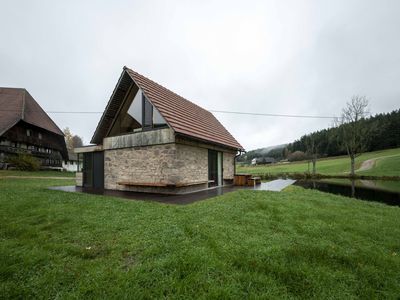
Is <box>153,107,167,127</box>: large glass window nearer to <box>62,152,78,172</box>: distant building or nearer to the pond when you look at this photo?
the pond

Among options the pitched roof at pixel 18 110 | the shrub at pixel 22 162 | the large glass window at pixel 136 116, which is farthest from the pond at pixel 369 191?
the pitched roof at pixel 18 110

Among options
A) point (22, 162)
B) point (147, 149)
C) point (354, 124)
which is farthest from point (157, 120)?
point (354, 124)

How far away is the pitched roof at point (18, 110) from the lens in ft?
78.1

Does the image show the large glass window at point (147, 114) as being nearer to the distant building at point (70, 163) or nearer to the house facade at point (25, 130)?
the house facade at point (25, 130)

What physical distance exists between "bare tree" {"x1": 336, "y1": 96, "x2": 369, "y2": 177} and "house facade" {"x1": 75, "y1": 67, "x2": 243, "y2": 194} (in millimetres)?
22807

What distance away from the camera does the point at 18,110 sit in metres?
25.1

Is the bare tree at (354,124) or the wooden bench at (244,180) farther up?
the bare tree at (354,124)

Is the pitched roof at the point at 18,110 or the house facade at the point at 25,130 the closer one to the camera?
the house facade at the point at 25,130

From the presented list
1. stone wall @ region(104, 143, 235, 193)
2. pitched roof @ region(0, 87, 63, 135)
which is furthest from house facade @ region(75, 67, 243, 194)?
pitched roof @ region(0, 87, 63, 135)

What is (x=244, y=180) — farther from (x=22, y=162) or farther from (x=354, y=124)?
(x=22, y=162)

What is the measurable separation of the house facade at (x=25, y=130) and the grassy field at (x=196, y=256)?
27.1 m

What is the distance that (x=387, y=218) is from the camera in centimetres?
538

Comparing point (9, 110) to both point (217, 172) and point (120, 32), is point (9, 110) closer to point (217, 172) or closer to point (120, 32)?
point (120, 32)

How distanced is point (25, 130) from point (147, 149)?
27643mm
